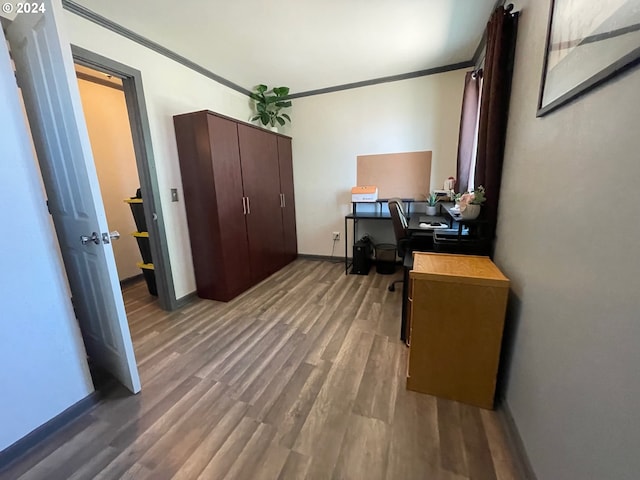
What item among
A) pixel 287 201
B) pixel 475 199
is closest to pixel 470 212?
pixel 475 199

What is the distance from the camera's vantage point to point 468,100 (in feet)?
8.81

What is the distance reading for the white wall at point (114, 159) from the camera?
9.93 ft

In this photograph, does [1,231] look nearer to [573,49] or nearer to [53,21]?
[53,21]

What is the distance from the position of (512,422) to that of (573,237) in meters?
1.01

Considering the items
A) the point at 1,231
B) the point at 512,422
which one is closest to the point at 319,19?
the point at 1,231

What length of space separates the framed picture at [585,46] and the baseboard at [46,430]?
2.71m

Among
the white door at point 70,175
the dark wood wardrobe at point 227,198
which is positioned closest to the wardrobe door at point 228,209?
the dark wood wardrobe at point 227,198

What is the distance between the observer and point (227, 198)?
2.75 meters

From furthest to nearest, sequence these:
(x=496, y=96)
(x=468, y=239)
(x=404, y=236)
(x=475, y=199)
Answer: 1. (x=404, y=236)
2. (x=468, y=239)
3. (x=475, y=199)
4. (x=496, y=96)

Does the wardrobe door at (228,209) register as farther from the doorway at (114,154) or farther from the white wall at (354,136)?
the white wall at (354,136)

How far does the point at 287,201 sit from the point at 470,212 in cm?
273

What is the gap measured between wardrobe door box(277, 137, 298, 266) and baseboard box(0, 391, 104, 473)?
8.53ft

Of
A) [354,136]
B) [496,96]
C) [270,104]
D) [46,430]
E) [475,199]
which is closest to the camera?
[46,430]

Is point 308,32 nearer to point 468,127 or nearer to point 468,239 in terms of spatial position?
point 468,127
